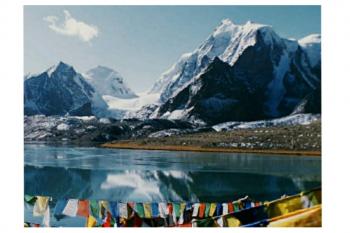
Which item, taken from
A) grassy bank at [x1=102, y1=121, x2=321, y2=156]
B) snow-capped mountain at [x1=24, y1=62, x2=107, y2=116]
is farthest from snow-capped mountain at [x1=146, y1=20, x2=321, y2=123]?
snow-capped mountain at [x1=24, y1=62, x2=107, y2=116]

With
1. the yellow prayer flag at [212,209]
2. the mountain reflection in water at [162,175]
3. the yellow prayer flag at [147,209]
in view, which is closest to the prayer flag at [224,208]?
the yellow prayer flag at [212,209]

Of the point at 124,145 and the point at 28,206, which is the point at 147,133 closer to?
the point at 124,145

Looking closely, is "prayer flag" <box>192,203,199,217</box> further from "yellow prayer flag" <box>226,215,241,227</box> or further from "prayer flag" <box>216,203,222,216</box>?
"yellow prayer flag" <box>226,215,241,227</box>

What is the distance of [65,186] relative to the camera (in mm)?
9578

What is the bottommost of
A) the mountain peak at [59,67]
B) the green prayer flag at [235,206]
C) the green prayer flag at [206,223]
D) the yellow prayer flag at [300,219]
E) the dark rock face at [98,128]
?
the green prayer flag at [206,223]

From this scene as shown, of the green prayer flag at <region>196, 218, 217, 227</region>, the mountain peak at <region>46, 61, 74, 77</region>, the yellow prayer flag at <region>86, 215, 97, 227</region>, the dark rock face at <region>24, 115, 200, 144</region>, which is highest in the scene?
the mountain peak at <region>46, 61, 74, 77</region>

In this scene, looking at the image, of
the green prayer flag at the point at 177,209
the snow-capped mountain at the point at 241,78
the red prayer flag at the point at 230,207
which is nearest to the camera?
the green prayer flag at the point at 177,209

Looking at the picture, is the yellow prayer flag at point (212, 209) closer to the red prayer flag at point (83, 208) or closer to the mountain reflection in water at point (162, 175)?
the mountain reflection in water at point (162, 175)

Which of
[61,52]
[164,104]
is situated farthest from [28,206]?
[164,104]

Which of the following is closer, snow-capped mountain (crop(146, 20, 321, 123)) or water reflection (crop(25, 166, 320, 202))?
water reflection (crop(25, 166, 320, 202))

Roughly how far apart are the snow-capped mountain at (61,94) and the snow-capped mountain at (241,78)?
1796mm

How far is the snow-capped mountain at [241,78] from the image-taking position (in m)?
9.51

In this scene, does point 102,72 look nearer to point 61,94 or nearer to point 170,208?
point 61,94

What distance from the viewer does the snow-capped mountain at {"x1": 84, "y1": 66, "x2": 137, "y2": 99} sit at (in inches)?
368
